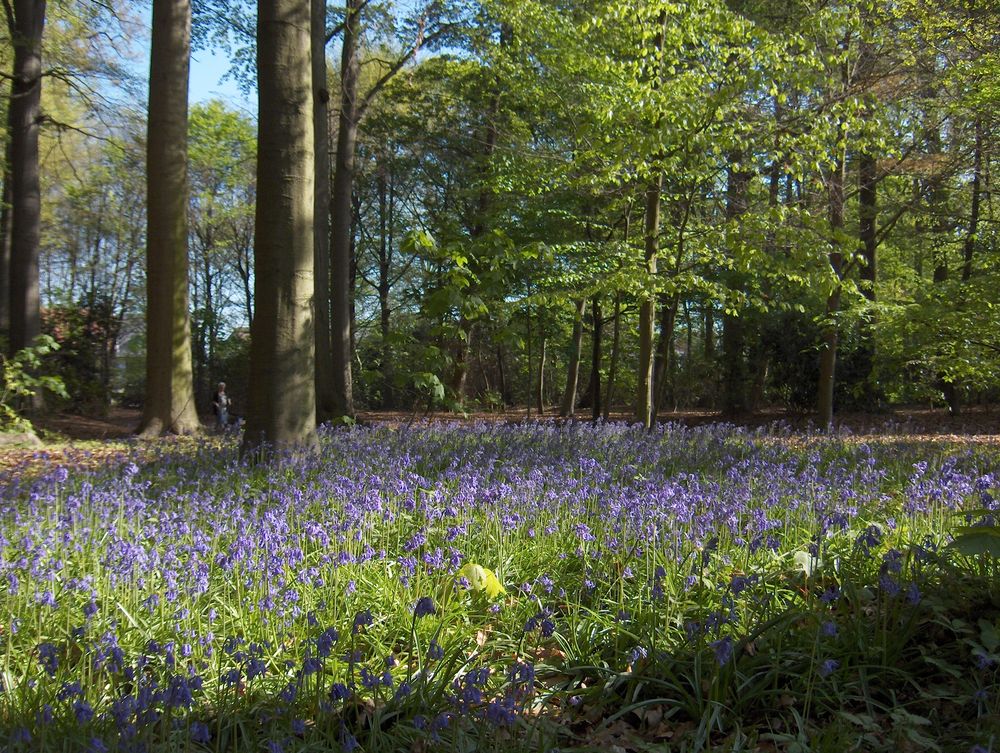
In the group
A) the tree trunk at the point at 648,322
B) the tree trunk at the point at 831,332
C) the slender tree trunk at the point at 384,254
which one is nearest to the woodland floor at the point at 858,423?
the tree trunk at the point at 831,332

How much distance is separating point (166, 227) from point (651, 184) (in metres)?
7.19

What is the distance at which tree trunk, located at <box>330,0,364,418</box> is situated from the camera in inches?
505

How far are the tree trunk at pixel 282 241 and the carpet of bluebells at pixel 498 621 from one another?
1412 mm

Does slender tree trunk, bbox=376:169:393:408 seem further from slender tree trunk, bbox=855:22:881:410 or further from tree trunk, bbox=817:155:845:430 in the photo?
tree trunk, bbox=817:155:845:430

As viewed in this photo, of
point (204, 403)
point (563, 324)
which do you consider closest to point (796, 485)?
point (563, 324)

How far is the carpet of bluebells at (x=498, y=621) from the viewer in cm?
221

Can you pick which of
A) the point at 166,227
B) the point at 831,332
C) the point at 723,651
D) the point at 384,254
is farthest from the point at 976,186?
the point at 384,254

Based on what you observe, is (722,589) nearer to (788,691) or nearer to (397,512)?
(788,691)

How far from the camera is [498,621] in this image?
3221mm

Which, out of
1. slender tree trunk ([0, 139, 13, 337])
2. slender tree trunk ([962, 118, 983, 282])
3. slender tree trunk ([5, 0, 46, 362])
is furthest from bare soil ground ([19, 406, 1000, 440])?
slender tree trunk ([962, 118, 983, 282])

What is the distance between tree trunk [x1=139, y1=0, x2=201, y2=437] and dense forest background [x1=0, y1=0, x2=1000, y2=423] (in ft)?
6.72

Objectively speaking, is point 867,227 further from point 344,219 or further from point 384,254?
point 384,254

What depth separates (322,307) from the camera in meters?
11.8

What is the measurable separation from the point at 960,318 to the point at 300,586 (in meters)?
9.07
